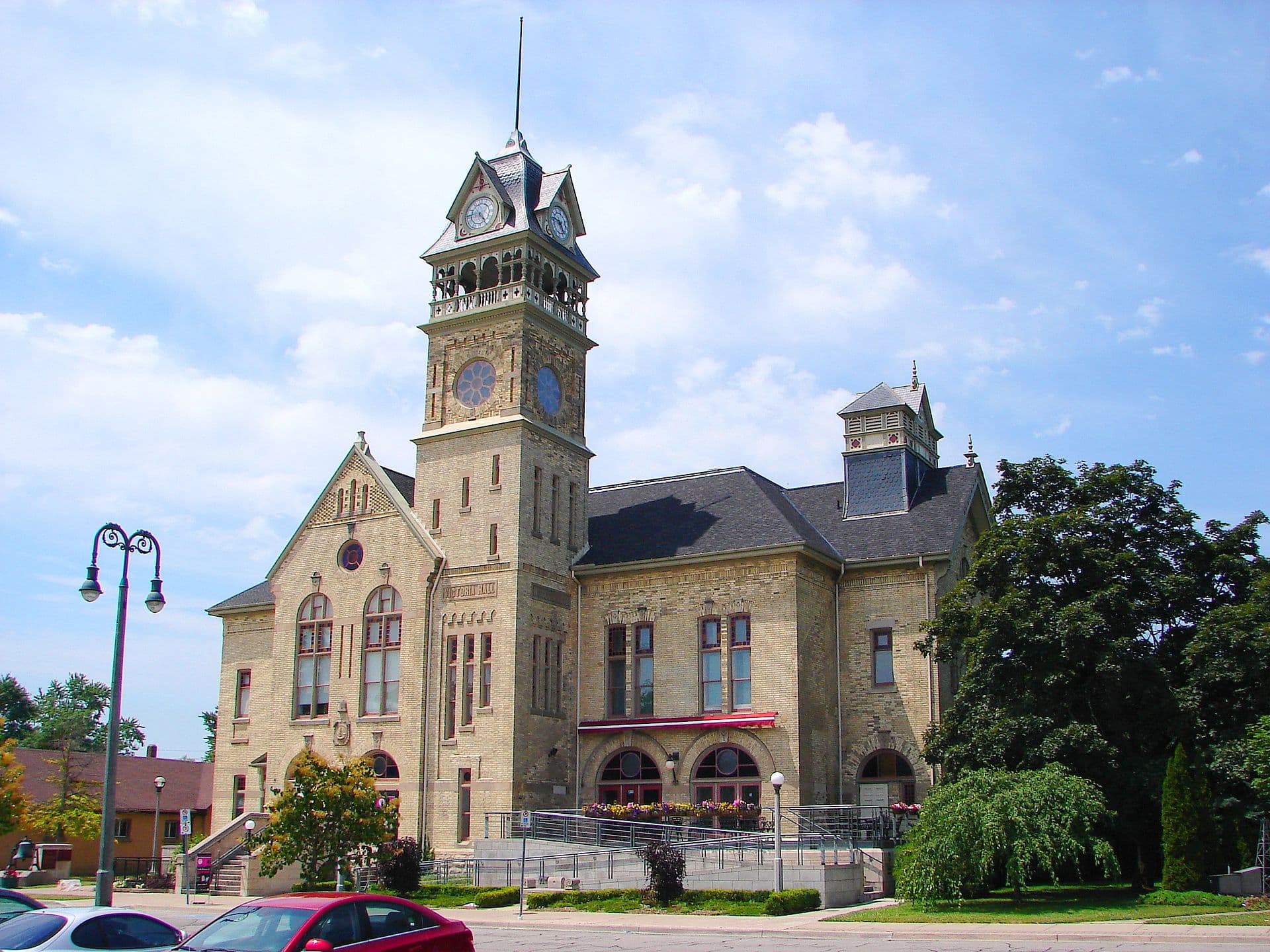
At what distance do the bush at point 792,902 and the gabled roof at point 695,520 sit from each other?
1200cm

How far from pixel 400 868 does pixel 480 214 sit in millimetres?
23234

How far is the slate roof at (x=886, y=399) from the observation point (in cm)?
4481

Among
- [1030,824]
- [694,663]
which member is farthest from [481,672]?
[1030,824]

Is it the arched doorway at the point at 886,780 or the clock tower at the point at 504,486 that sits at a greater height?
the clock tower at the point at 504,486

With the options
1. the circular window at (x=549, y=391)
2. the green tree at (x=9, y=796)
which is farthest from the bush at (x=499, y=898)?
the green tree at (x=9, y=796)

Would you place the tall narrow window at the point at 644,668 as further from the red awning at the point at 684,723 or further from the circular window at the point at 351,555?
the circular window at the point at 351,555

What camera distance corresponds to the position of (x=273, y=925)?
12.9 metres

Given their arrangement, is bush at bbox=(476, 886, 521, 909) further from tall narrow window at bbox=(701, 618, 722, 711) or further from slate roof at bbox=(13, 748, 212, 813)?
slate roof at bbox=(13, 748, 212, 813)

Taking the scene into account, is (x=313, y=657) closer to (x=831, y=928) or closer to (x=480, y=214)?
(x=480, y=214)

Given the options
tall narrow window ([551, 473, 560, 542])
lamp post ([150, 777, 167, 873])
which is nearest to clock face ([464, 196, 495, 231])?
tall narrow window ([551, 473, 560, 542])

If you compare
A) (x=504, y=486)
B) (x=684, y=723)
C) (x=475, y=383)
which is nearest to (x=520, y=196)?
(x=475, y=383)

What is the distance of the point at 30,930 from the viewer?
49.1ft

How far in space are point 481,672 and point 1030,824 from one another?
61.0 ft

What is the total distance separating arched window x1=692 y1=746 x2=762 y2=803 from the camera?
37062 millimetres
